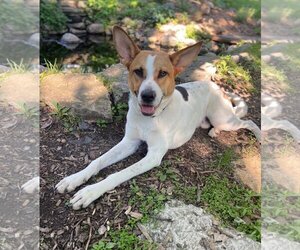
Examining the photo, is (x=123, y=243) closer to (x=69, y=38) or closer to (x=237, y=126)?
(x=237, y=126)

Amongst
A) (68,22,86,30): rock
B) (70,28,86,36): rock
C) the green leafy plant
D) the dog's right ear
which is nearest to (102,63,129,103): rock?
the dog's right ear

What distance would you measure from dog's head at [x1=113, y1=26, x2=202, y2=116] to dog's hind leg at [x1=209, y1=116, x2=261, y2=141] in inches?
42.3

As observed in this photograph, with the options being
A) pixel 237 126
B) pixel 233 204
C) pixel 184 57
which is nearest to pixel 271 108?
pixel 237 126

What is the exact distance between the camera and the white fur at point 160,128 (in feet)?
11.8

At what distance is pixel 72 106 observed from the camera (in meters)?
4.74

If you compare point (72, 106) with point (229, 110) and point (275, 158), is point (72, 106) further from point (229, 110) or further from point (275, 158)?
point (275, 158)

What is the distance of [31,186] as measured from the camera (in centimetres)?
362

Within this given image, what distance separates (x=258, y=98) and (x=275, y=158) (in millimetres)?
1610

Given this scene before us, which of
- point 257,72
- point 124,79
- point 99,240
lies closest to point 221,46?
point 257,72

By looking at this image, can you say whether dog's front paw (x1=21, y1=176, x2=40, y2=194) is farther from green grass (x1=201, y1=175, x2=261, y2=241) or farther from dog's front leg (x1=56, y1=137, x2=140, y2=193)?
green grass (x1=201, y1=175, x2=261, y2=241)

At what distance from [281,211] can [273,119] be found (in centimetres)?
175

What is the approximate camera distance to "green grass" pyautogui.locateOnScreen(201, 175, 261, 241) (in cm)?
346

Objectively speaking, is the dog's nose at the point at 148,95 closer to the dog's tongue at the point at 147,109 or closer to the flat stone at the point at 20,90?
the dog's tongue at the point at 147,109

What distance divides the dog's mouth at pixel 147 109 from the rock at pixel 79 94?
0.92 metres
